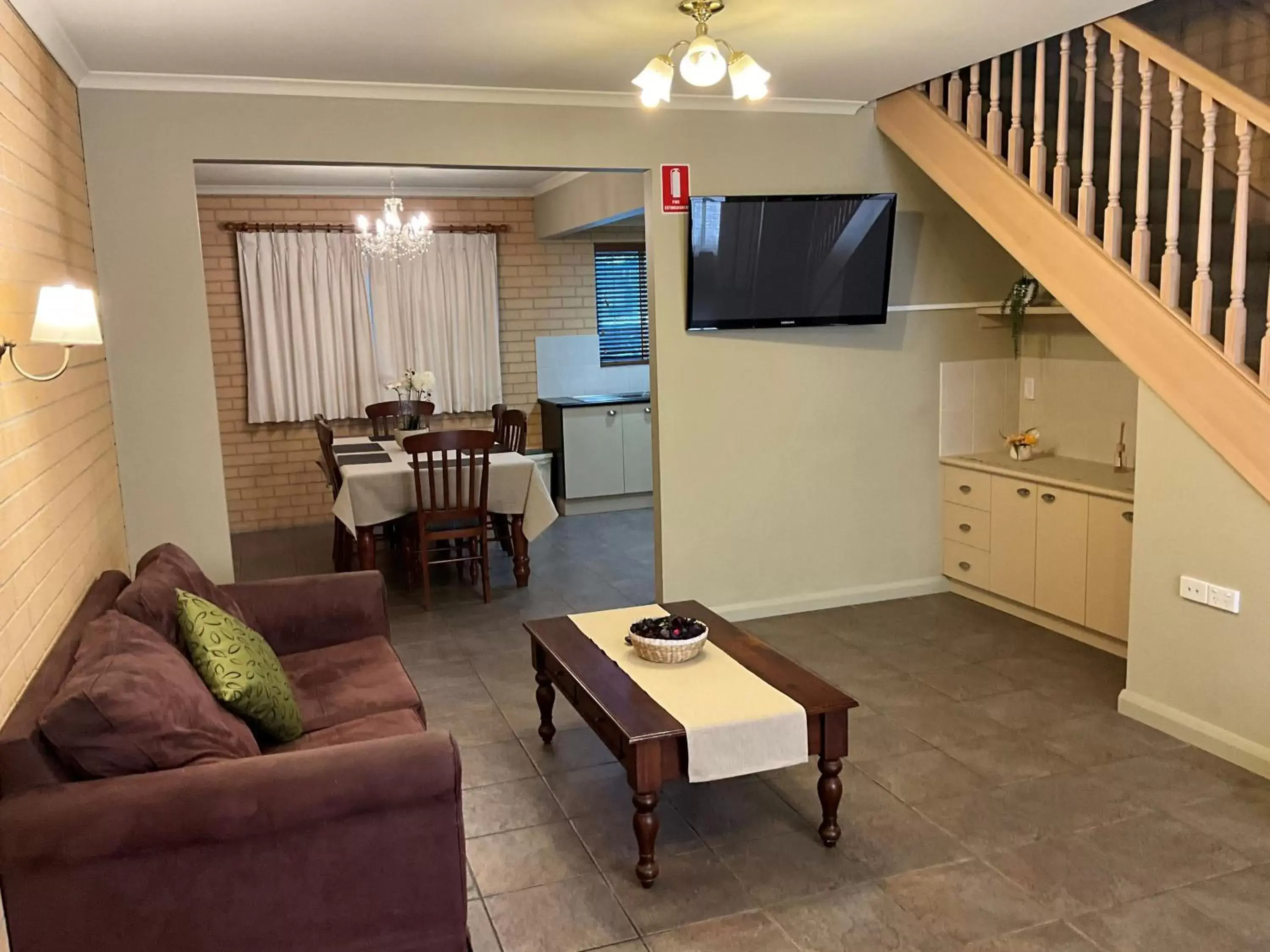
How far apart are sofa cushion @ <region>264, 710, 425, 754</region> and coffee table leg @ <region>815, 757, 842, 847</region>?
1131 mm

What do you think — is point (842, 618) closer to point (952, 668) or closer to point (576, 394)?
point (952, 668)

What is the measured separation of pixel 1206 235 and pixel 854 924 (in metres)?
2.48

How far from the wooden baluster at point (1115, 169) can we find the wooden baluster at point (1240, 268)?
1.42 feet

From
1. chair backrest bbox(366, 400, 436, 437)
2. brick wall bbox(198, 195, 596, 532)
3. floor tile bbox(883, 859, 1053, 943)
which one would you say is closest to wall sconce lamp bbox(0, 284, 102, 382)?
floor tile bbox(883, 859, 1053, 943)

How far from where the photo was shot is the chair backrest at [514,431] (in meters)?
6.36

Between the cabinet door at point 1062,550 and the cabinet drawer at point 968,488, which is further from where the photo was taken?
the cabinet drawer at point 968,488

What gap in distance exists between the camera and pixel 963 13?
11.2ft

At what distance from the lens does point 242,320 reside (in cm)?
721

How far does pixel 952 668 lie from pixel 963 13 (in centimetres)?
255

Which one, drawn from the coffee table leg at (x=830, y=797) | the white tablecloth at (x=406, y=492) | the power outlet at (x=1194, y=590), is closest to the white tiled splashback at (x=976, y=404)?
the power outlet at (x=1194, y=590)

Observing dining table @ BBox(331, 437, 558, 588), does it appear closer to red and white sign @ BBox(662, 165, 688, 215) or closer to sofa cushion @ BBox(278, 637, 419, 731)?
red and white sign @ BBox(662, 165, 688, 215)

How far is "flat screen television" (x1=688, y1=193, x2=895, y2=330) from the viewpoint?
4.62 metres

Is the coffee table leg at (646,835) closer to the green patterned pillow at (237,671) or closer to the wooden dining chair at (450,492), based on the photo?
the green patterned pillow at (237,671)

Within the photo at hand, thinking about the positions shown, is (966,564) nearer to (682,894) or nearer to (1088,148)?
(1088,148)
